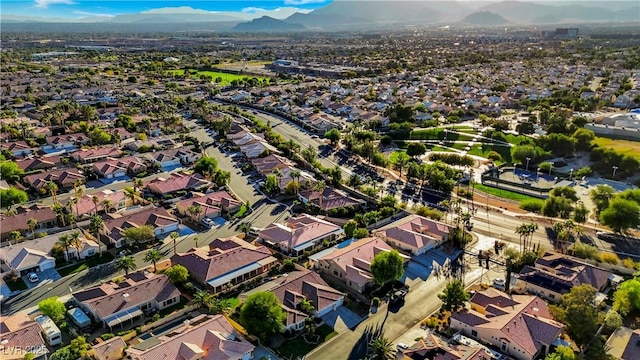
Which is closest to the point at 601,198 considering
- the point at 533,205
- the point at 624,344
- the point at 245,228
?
the point at 533,205

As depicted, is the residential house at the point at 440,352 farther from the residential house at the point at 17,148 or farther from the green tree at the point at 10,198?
the residential house at the point at 17,148

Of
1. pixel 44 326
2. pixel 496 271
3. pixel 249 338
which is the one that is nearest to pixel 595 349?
pixel 496 271

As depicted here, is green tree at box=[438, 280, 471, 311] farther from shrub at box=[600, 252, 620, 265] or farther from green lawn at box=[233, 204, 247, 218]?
green lawn at box=[233, 204, 247, 218]

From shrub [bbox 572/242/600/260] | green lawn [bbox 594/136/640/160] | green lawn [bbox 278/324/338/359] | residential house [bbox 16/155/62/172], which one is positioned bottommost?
green lawn [bbox 278/324/338/359]

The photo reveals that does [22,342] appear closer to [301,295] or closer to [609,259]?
[301,295]

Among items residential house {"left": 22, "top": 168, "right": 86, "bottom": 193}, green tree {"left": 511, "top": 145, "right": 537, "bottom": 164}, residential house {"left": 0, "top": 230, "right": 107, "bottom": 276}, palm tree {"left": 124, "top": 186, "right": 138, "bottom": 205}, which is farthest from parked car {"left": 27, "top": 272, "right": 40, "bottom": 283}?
green tree {"left": 511, "top": 145, "right": 537, "bottom": 164}

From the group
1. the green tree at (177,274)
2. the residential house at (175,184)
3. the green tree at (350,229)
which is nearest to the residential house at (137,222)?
the residential house at (175,184)
